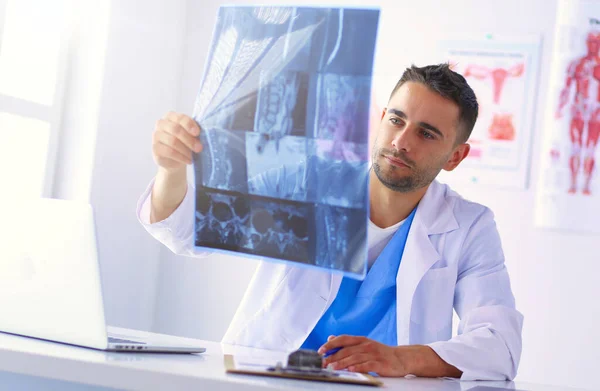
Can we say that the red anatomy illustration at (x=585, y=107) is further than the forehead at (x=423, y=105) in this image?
Yes

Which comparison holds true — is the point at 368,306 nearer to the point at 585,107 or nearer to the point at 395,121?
the point at 395,121

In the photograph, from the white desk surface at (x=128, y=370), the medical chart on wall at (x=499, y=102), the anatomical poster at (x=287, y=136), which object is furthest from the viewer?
the medical chart on wall at (x=499, y=102)

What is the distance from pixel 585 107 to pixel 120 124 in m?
1.72

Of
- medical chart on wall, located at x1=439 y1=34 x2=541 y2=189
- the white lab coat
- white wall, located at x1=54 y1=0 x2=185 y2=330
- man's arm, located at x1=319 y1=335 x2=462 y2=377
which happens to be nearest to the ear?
the white lab coat

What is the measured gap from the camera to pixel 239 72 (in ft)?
4.11

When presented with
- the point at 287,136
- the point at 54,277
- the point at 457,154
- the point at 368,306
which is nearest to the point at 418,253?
the point at 368,306

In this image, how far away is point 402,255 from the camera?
1688 millimetres

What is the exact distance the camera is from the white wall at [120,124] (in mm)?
2648

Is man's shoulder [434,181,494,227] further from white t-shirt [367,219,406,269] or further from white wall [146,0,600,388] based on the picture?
white wall [146,0,600,388]

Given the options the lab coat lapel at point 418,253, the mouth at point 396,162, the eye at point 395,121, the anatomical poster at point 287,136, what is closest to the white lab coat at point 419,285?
the lab coat lapel at point 418,253

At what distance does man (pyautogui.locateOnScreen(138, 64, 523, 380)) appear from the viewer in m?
1.60

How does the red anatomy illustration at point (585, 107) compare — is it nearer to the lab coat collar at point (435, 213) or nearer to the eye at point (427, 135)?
the lab coat collar at point (435, 213)

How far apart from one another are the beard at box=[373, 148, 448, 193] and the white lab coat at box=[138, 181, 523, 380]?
7 centimetres

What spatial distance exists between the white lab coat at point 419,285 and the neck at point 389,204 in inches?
1.4
